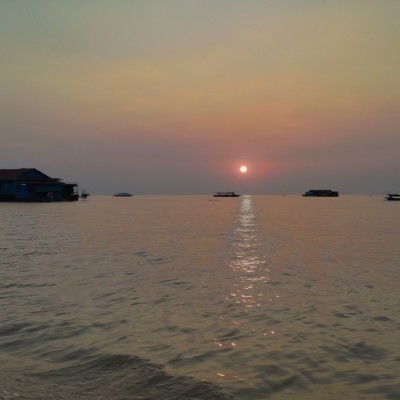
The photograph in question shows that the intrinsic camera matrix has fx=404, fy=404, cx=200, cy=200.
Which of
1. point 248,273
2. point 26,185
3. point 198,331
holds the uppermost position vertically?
point 26,185

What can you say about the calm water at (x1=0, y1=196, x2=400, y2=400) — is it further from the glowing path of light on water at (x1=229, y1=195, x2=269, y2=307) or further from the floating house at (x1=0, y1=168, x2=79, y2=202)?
the floating house at (x1=0, y1=168, x2=79, y2=202)

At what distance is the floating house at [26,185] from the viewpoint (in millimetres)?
86875

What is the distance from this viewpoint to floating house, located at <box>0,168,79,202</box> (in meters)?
86.9

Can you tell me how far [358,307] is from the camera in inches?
451

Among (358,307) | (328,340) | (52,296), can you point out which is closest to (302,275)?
(358,307)

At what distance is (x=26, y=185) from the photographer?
287 feet

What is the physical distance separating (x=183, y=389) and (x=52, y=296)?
307 inches

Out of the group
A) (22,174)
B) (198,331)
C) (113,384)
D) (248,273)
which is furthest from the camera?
(22,174)

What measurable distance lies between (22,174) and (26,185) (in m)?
2.53

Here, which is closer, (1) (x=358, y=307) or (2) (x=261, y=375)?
(2) (x=261, y=375)

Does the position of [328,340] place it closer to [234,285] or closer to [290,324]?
[290,324]

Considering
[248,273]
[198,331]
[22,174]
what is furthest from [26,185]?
[198,331]

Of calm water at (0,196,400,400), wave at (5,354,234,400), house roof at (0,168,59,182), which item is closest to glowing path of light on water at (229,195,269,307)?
calm water at (0,196,400,400)

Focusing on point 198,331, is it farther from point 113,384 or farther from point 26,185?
point 26,185
